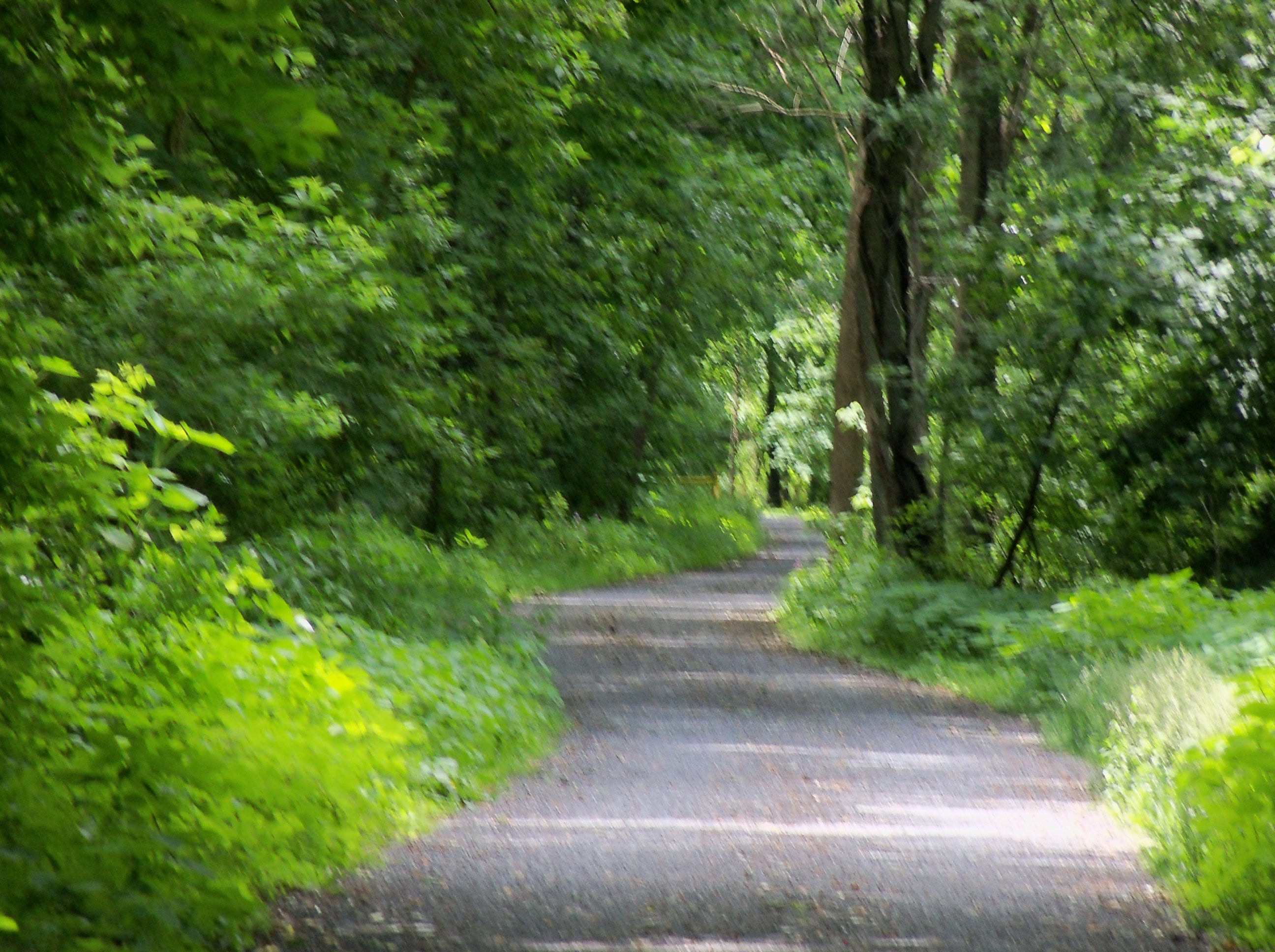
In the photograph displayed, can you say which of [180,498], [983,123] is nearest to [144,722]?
[180,498]

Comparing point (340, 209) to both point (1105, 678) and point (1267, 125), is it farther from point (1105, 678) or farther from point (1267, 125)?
point (1267, 125)

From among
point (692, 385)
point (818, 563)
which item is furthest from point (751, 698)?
point (692, 385)

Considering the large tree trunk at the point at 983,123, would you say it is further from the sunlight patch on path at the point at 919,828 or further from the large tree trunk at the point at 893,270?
the sunlight patch on path at the point at 919,828

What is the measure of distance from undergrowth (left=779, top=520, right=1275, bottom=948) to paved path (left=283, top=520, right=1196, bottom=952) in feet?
0.87

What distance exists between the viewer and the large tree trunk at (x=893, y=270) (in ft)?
58.6

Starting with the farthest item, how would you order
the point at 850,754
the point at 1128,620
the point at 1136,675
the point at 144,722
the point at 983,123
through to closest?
the point at 983,123, the point at 1128,620, the point at 850,754, the point at 1136,675, the point at 144,722

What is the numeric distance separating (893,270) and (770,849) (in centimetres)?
1222

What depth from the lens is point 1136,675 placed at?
996 centimetres

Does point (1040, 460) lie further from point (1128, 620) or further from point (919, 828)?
point (919, 828)

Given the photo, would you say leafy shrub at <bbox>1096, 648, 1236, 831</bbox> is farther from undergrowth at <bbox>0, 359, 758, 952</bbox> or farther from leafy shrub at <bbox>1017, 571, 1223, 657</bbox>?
undergrowth at <bbox>0, 359, 758, 952</bbox>

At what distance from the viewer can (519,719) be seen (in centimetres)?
1017

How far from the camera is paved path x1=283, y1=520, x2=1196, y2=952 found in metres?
5.71

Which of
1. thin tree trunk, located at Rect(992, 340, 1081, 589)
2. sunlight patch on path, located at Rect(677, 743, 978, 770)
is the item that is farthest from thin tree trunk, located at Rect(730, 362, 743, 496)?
sunlight patch on path, located at Rect(677, 743, 978, 770)

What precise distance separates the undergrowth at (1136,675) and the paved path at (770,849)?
266 millimetres
